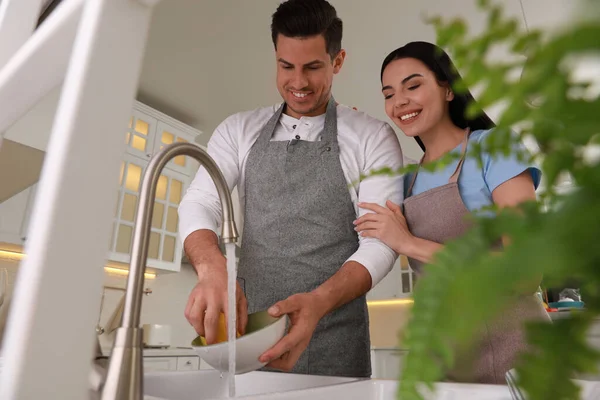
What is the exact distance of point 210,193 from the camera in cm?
110

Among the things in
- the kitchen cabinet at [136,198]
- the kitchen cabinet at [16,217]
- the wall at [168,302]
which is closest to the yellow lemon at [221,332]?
the kitchen cabinet at [136,198]

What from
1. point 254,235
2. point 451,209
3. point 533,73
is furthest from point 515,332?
point 533,73

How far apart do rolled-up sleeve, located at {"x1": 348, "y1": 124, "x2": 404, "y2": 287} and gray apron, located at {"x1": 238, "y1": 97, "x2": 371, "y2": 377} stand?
0.26 feet

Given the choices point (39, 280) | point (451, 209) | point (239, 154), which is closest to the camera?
point (39, 280)

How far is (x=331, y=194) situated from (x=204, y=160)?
0.53m

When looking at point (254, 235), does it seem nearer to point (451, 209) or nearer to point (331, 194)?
point (331, 194)

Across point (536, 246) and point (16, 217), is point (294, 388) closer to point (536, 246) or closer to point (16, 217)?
point (536, 246)

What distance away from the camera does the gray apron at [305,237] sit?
40.3 inches

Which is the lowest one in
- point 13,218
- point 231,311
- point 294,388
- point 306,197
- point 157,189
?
point 294,388

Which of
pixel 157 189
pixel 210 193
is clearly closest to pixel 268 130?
pixel 210 193

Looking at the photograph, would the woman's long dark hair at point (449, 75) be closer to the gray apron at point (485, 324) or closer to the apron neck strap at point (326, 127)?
the gray apron at point (485, 324)

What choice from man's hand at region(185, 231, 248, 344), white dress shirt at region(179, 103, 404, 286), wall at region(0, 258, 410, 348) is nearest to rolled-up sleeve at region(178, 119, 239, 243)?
white dress shirt at region(179, 103, 404, 286)

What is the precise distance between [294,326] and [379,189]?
46cm

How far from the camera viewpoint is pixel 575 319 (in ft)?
0.34
